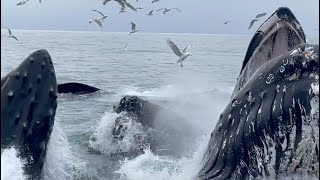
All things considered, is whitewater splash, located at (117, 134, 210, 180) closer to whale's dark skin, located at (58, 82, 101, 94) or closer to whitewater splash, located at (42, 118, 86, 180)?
whitewater splash, located at (42, 118, 86, 180)

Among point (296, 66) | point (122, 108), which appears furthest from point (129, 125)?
point (296, 66)

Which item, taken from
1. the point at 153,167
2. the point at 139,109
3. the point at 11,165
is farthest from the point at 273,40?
the point at 139,109

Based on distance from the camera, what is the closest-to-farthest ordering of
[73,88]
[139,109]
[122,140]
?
1. [122,140]
2. [139,109]
3. [73,88]

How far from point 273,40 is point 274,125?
150cm

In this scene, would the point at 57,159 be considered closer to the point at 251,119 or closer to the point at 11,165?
the point at 11,165

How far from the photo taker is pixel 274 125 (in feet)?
12.2

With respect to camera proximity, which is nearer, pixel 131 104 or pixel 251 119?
pixel 251 119

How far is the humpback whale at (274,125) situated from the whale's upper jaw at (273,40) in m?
0.91

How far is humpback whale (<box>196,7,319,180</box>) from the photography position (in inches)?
144

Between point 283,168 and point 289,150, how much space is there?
0.15 meters

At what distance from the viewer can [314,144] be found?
3.66 meters

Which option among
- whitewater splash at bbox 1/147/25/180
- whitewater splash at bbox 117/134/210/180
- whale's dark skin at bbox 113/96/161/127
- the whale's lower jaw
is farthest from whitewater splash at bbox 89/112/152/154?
the whale's lower jaw

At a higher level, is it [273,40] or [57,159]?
[273,40]

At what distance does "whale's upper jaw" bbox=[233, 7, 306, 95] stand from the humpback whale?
0.91 m
